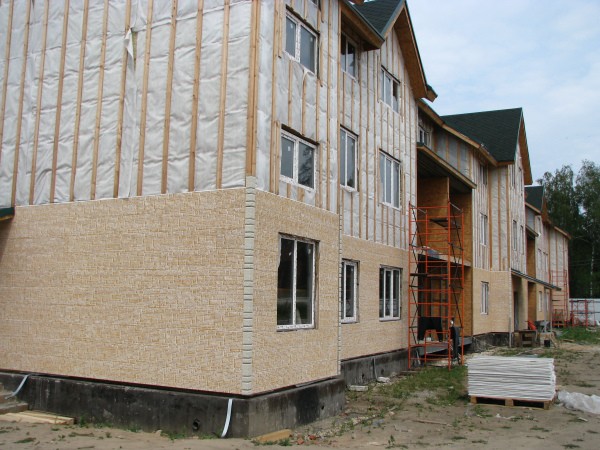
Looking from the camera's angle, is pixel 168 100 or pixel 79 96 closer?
pixel 168 100

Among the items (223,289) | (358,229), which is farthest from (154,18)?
(358,229)

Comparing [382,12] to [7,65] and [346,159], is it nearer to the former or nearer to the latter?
[346,159]

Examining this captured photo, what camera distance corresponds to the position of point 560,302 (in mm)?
50938

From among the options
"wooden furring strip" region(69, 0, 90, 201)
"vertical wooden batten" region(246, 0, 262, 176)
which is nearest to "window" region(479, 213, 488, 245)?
"vertical wooden batten" region(246, 0, 262, 176)

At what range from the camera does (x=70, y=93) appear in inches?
449

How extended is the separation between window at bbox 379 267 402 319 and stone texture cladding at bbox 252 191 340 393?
4823 millimetres

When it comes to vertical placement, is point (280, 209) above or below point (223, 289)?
above

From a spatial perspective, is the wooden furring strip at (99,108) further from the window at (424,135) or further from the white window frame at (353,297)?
the window at (424,135)

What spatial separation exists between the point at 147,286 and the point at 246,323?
1.97 meters

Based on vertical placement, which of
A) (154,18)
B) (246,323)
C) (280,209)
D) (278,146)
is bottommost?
(246,323)

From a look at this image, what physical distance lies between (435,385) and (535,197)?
109ft

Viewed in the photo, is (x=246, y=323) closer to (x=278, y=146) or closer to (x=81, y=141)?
(x=278, y=146)

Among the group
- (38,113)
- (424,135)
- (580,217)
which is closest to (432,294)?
(424,135)

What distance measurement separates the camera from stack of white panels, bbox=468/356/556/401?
1212 cm
